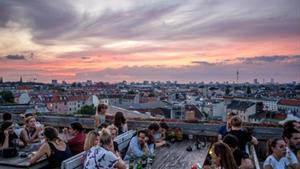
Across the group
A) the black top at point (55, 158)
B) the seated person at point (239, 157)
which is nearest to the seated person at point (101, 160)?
the black top at point (55, 158)

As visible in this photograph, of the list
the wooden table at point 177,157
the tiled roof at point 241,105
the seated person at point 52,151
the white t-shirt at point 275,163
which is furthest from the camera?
the tiled roof at point 241,105

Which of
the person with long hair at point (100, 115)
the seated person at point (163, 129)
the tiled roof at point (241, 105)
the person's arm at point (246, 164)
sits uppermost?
the person with long hair at point (100, 115)

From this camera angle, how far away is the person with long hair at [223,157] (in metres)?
3.66

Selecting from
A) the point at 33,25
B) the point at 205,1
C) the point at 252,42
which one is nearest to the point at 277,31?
the point at 252,42

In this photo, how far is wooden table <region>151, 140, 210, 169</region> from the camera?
6.05 metres

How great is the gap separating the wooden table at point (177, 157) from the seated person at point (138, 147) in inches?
12.3

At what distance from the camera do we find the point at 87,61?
33.8m

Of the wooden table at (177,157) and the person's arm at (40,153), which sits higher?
the person's arm at (40,153)

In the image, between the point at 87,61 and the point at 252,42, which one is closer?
the point at 252,42

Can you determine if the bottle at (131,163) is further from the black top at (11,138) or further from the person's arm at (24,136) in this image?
the person's arm at (24,136)

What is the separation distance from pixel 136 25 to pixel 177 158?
55.2 ft

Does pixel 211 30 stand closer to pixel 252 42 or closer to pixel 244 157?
pixel 252 42

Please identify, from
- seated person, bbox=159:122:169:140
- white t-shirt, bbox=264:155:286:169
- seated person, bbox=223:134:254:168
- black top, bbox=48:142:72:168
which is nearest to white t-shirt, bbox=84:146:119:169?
black top, bbox=48:142:72:168

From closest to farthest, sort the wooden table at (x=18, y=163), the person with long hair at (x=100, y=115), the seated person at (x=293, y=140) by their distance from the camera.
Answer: the wooden table at (x=18, y=163) → the seated person at (x=293, y=140) → the person with long hair at (x=100, y=115)
